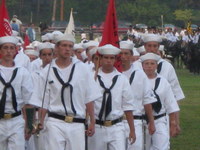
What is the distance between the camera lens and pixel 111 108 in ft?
41.4

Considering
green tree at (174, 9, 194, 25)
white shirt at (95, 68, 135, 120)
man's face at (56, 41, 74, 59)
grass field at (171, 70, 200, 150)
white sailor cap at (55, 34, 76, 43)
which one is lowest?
green tree at (174, 9, 194, 25)

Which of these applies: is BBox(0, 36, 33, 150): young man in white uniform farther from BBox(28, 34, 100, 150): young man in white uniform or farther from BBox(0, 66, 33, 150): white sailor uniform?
BBox(28, 34, 100, 150): young man in white uniform

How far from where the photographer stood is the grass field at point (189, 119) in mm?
18459

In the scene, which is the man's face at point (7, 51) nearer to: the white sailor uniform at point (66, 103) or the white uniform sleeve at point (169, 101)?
the white sailor uniform at point (66, 103)

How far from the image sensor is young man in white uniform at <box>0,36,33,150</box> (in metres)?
12.3

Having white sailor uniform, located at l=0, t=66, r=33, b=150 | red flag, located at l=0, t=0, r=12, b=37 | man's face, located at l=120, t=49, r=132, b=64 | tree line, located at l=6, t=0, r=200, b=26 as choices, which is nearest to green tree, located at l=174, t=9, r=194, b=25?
tree line, located at l=6, t=0, r=200, b=26

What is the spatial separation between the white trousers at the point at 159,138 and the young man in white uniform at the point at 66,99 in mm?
2497

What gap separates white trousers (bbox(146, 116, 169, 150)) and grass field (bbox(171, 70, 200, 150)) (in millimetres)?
3249

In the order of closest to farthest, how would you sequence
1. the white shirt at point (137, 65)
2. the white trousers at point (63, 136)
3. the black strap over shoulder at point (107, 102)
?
the white trousers at point (63, 136) → the black strap over shoulder at point (107, 102) → the white shirt at point (137, 65)

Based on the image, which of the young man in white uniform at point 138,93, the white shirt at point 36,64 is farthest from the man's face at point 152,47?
the white shirt at point 36,64

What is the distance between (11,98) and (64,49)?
38.2 inches

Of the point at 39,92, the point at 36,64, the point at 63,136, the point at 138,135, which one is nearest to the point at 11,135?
the point at 39,92

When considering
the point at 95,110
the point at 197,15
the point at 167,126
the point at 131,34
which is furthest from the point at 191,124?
the point at 197,15

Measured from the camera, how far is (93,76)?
1248 centimetres
